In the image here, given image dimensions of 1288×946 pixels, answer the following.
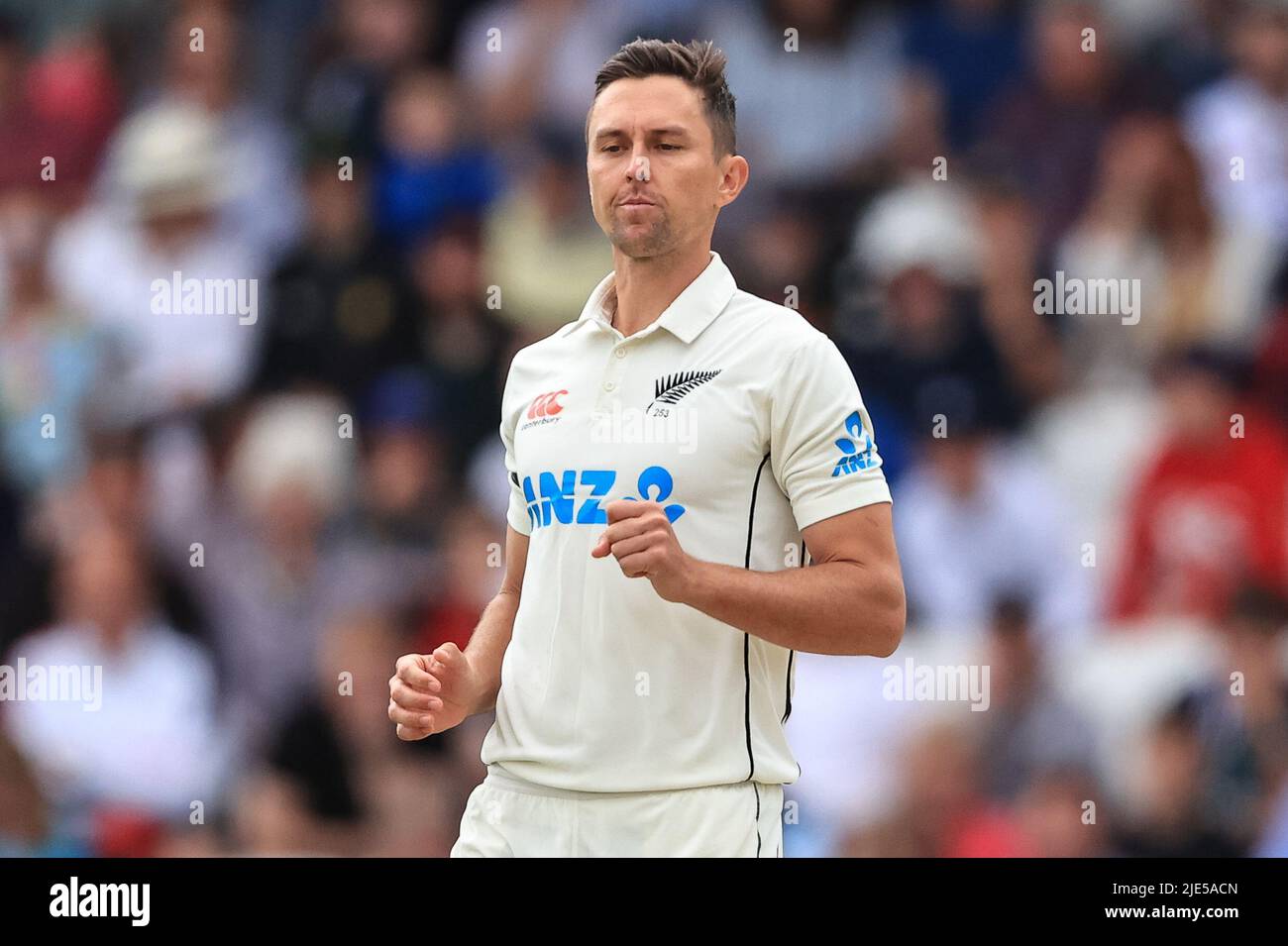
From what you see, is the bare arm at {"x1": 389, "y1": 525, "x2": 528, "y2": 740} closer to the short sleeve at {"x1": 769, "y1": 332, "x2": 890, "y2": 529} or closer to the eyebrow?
the short sleeve at {"x1": 769, "y1": 332, "x2": 890, "y2": 529}

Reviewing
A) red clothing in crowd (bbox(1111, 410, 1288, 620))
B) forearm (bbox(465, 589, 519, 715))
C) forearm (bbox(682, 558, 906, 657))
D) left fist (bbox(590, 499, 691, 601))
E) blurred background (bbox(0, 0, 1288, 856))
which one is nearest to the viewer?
left fist (bbox(590, 499, 691, 601))

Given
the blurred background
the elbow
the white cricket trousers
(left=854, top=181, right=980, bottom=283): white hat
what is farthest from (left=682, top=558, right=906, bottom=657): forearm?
(left=854, top=181, right=980, bottom=283): white hat

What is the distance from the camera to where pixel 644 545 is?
2.40 meters

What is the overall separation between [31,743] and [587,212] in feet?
9.37

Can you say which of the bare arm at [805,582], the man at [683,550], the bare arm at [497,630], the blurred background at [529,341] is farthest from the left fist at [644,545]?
the blurred background at [529,341]

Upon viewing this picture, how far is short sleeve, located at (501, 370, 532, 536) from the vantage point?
117 inches

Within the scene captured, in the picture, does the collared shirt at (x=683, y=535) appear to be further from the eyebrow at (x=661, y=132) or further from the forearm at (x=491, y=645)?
the eyebrow at (x=661, y=132)

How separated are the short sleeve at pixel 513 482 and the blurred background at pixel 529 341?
8.29ft

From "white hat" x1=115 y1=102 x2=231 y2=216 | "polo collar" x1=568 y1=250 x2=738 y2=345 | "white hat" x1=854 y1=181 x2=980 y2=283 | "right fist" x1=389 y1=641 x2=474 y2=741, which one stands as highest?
"white hat" x1=115 y1=102 x2=231 y2=216

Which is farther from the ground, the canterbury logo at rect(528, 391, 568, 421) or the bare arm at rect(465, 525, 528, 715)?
the canterbury logo at rect(528, 391, 568, 421)

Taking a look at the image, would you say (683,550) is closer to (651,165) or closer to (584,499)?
(584,499)

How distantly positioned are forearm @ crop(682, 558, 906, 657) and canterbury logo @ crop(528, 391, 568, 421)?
0.48 meters

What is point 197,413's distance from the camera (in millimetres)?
6277

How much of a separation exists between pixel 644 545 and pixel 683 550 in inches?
5.2
